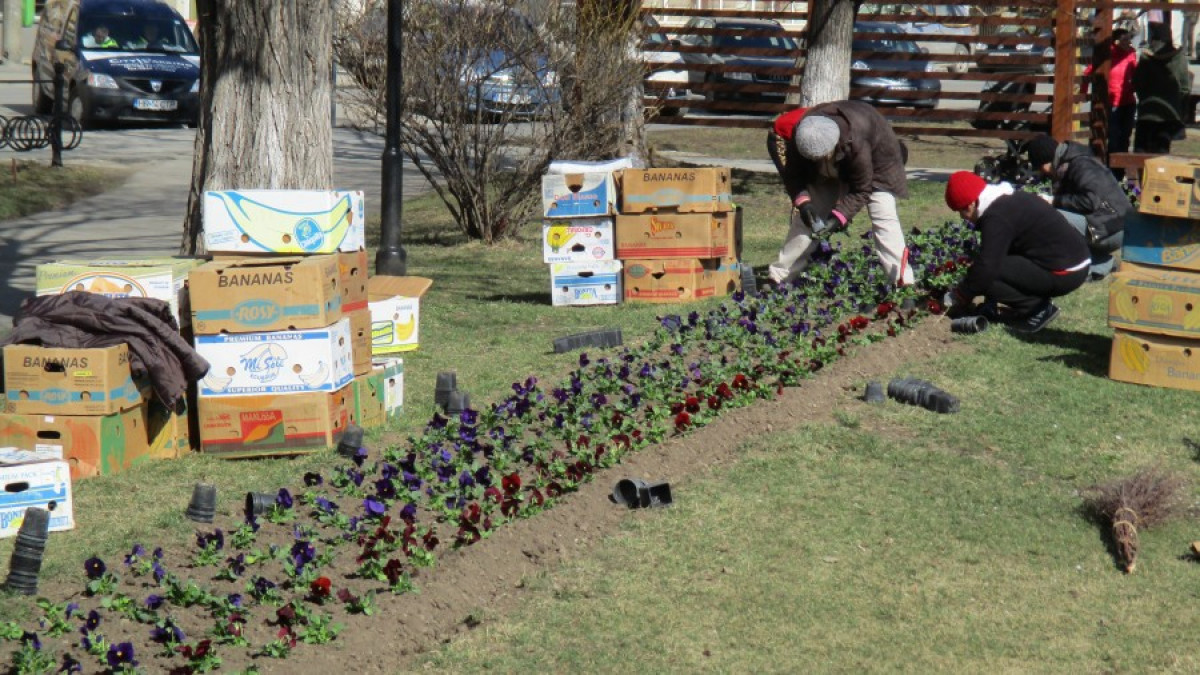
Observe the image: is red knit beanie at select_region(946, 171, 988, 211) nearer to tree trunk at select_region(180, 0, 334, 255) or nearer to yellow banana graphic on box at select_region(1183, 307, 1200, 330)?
yellow banana graphic on box at select_region(1183, 307, 1200, 330)

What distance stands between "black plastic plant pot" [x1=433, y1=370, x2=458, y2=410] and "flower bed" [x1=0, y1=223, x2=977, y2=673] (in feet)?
1.20

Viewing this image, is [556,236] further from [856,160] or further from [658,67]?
[658,67]

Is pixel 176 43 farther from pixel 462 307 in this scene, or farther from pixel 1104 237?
pixel 1104 237

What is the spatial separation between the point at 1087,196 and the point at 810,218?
235cm

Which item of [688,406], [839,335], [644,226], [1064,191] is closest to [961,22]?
[1064,191]

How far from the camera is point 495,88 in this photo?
12.7 m

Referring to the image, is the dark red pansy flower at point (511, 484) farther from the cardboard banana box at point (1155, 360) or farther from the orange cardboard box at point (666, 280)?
the orange cardboard box at point (666, 280)

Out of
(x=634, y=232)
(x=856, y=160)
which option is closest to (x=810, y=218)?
(x=856, y=160)

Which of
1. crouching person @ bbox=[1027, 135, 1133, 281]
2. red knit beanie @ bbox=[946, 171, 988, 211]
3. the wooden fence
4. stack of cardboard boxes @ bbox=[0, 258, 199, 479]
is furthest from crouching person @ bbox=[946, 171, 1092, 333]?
the wooden fence

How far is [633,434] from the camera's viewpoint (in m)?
6.80

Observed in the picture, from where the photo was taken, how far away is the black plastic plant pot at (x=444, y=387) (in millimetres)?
7633

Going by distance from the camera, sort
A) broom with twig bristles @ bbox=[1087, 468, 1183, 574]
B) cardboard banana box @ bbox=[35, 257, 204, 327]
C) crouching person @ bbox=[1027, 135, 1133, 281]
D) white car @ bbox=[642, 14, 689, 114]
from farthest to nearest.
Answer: white car @ bbox=[642, 14, 689, 114], crouching person @ bbox=[1027, 135, 1133, 281], cardboard banana box @ bbox=[35, 257, 204, 327], broom with twig bristles @ bbox=[1087, 468, 1183, 574]

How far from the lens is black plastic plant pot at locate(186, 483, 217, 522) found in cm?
579

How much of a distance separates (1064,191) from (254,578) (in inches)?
312
